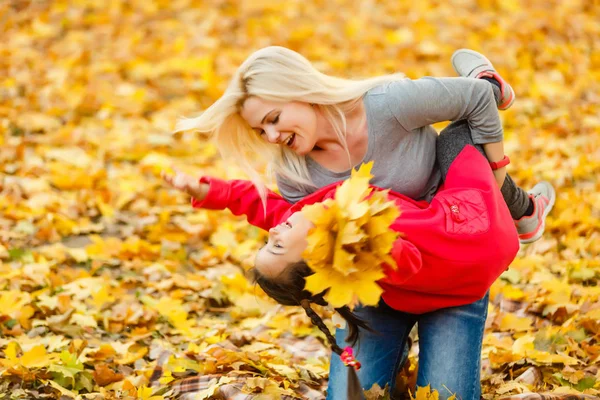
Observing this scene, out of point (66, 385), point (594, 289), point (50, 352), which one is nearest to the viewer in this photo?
point (66, 385)

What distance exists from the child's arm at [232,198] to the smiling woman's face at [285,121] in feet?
0.77

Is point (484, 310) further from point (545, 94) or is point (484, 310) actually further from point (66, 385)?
point (545, 94)

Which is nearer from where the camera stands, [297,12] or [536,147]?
[536,147]

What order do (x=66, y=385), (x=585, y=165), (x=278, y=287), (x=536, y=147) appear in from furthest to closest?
(x=536, y=147) < (x=585, y=165) < (x=66, y=385) < (x=278, y=287)

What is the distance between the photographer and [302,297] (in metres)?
2.13

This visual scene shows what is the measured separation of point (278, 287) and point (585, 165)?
2.61 metres

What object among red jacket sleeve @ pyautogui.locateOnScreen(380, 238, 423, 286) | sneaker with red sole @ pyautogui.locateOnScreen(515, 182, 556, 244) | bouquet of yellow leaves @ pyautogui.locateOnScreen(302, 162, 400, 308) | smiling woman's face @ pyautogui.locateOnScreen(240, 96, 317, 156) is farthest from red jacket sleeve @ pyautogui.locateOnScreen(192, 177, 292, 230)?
sneaker with red sole @ pyautogui.locateOnScreen(515, 182, 556, 244)

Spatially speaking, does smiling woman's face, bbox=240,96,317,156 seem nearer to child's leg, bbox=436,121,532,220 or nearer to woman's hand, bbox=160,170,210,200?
woman's hand, bbox=160,170,210,200

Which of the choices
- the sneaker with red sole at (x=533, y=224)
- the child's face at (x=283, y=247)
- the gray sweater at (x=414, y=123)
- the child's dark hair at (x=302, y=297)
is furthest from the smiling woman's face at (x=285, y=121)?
the sneaker with red sole at (x=533, y=224)

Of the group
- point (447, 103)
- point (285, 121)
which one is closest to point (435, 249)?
point (447, 103)

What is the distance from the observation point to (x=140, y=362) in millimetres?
2682

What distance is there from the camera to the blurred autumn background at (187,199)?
257 cm

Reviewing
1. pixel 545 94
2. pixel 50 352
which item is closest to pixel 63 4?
pixel 545 94

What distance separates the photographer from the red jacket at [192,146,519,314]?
2.03 m
